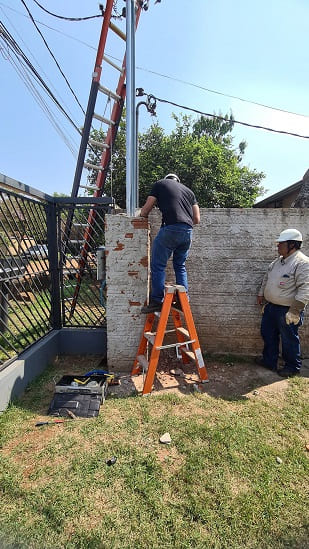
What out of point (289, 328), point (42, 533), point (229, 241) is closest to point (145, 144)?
point (229, 241)

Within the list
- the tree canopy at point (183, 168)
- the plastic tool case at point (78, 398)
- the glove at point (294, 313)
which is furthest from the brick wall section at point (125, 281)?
the tree canopy at point (183, 168)

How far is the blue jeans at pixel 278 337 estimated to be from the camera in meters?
3.04

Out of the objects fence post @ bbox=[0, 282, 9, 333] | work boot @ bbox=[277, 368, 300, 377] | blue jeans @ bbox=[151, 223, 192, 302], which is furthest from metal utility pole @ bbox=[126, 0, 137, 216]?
work boot @ bbox=[277, 368, 300, 377]

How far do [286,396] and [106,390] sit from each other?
184cm

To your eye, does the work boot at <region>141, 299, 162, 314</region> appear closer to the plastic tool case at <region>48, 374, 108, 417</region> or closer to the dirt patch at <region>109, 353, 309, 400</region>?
the dirt patch at <region>109, 353, 309, 400</region>

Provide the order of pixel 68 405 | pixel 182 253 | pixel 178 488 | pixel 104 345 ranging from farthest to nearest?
pixel 104 345 → pixel 182 253 → pixel 68 405 → pixel 178 488

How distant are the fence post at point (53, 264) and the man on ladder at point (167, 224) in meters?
1.42

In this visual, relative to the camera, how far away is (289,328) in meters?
3.02

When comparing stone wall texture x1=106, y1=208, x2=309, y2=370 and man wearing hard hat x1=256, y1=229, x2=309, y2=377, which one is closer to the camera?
man wearing hard hat x1=256, y1=229, x2=309, y2=377

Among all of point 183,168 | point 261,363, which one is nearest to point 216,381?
point 261,363

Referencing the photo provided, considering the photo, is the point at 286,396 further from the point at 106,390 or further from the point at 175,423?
the point at 106,390

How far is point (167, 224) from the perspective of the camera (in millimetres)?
2703

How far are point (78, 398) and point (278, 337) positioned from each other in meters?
2.37

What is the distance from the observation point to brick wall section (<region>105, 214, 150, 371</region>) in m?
3.04
